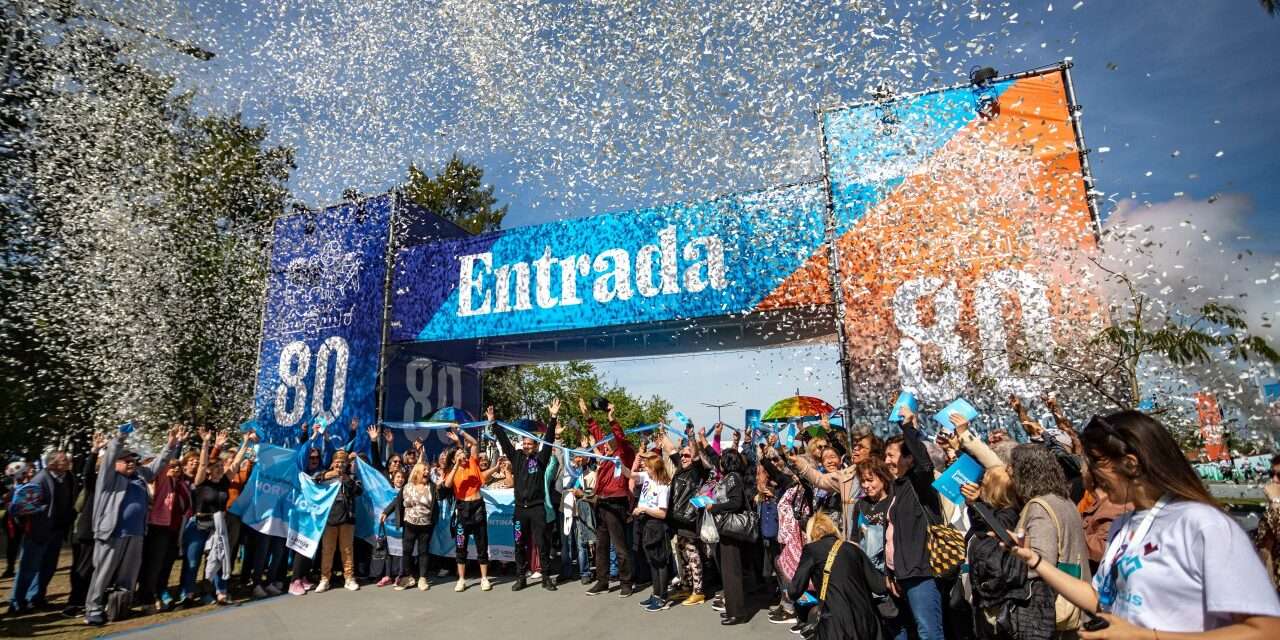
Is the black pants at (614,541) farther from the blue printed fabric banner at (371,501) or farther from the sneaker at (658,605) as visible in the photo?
the blue printed fabric banner at (371,501)

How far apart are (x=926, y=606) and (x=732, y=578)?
9.14ft

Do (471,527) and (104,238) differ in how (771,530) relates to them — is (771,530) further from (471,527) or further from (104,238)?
(104,238)

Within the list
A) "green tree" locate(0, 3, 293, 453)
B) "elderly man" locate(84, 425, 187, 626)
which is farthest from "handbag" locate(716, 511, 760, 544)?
"green tree" locate(0, 3, 293, 453)

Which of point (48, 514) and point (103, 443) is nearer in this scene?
point (48, 514)

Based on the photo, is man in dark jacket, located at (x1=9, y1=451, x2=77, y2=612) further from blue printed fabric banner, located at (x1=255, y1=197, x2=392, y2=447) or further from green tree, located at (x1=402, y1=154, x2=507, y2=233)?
green tree, located at (x1=402, y1=154, x2=507, y2=233)

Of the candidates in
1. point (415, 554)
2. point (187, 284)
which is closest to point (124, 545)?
point (415, 554)

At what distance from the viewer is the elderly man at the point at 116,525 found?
703cm

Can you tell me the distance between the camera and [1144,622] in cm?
172

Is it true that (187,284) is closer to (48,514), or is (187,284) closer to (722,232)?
(48,514)

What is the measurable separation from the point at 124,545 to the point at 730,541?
7.03 metres

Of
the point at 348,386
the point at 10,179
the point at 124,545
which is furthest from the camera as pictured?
the point at 348,386

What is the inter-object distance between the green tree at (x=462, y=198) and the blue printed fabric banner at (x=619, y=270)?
16165mm

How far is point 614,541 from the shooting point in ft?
26.5

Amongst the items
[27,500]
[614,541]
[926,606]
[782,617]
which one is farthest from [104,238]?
[926,606]
